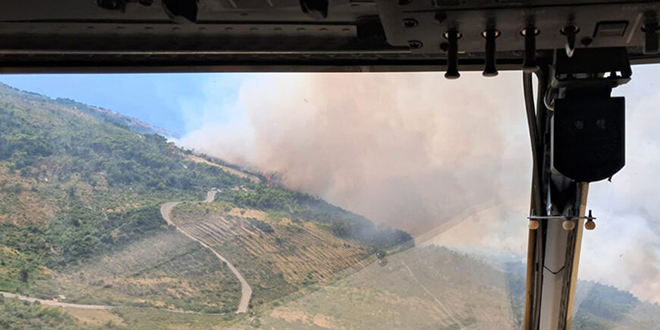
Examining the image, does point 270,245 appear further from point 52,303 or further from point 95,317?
point 52,303

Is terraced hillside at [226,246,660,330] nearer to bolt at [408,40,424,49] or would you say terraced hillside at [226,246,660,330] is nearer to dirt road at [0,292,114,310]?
dirt road at [0,292,114,310]

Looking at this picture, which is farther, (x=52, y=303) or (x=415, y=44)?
(x=52, y=303)

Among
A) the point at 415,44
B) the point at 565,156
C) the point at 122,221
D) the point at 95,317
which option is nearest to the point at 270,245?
the point at 122,221

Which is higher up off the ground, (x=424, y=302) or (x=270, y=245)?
(x=270, y=245)

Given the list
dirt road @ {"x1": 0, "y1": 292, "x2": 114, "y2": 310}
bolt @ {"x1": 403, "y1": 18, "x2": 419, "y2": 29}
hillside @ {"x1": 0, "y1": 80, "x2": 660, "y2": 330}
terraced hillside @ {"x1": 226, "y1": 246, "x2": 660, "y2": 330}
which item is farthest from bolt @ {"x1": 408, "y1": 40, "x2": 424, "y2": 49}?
dirt road @ {"x1": 0, "y1": 292, "x2": 114, "y2": 310}

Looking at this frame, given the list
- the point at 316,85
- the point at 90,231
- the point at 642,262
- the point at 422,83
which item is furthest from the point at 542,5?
the point at 90,231

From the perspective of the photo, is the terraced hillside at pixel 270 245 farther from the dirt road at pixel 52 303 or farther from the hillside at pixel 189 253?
the dirt road at pixel 52 303

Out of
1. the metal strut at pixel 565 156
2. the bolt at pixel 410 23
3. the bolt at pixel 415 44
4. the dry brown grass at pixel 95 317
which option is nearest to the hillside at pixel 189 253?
the dry brown grass at pixel 95 317
